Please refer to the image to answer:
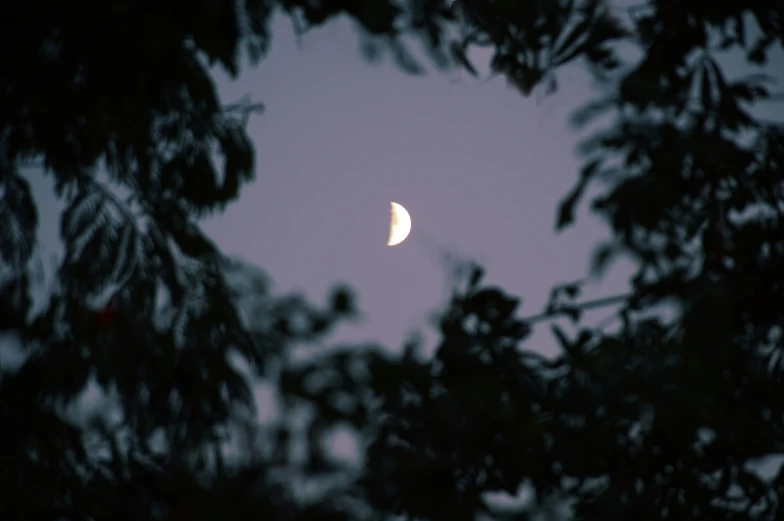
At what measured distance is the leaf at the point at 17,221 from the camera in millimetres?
3950

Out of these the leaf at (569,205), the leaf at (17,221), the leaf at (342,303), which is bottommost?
the leaf at (342,303)

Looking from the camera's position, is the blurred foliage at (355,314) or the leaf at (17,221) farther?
the leaf at (17,221)

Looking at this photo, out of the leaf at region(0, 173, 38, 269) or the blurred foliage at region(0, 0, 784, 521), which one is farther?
the leaf at region(0, 173, 38, 269)

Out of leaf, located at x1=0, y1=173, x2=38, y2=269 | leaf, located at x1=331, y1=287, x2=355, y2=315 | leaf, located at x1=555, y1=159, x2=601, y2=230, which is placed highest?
leaf, located at x1=0, y1=173, x2=38, y2=269

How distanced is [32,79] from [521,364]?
7.71 feet

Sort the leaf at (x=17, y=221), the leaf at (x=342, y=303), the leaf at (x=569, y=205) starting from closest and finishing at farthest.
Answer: the leaf at (x=342, y=303), the leaf at (x=569, y=205), the leaf at (x=17, y=221)

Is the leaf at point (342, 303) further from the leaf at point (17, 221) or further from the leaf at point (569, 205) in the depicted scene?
the leaf at point (17, 221)

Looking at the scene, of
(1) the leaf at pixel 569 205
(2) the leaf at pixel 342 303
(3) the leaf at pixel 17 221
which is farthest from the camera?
(3) the leaf at pixel 17 221

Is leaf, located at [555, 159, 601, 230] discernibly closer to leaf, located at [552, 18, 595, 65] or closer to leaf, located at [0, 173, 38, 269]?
leaf, located at [552, 18, 595, 65]

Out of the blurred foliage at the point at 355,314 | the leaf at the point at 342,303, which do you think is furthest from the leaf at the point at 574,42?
the leaf at the point at 342,303

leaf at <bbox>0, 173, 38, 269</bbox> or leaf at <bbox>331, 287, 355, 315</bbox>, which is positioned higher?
leaf at <bbox>0, 173, 38, 269</bbox>

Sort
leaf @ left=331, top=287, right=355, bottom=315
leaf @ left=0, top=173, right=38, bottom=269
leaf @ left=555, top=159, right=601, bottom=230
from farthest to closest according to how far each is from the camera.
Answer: leaf @ left=0, top=173, right=38, bottom=269 → leaf @ left=555, top=159, right=601, bottom=230 → leaf @ left=331, top=287, right=355, bottom=315

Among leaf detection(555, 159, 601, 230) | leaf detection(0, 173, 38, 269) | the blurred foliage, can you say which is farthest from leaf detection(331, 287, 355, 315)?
leaf detection(0, 173, 38, 269)

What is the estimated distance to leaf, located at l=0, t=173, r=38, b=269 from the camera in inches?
155
